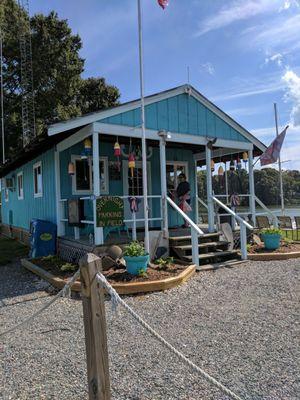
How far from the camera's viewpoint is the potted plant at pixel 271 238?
9500mm

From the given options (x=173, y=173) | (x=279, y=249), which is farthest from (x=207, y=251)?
(x=173, y=173)

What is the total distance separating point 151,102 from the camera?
9.09 m

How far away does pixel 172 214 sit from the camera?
11906 millimetres

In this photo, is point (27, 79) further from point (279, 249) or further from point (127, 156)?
point (279, 249)

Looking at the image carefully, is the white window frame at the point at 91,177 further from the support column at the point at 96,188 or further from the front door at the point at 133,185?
the support column at the point at 96,188

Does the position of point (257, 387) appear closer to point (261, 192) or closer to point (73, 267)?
point (73, 267)

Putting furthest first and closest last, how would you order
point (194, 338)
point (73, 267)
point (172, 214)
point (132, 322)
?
1. point (172, 214)
2. point (73, 267)
3. point (132, 322)
4. point (194, 338)

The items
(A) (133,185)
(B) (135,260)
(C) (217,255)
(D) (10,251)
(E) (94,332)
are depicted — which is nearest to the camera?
(E) (94,332)

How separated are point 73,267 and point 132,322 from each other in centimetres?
301

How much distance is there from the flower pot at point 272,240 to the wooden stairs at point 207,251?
899 millimetres

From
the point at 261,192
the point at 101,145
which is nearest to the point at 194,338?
the point at 101,145

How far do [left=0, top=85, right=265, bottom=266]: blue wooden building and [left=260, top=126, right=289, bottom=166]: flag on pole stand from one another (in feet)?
1.30

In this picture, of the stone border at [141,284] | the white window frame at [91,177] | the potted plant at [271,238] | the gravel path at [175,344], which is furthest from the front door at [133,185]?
the gravel path at [175,344]

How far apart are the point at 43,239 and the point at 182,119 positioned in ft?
15.2
